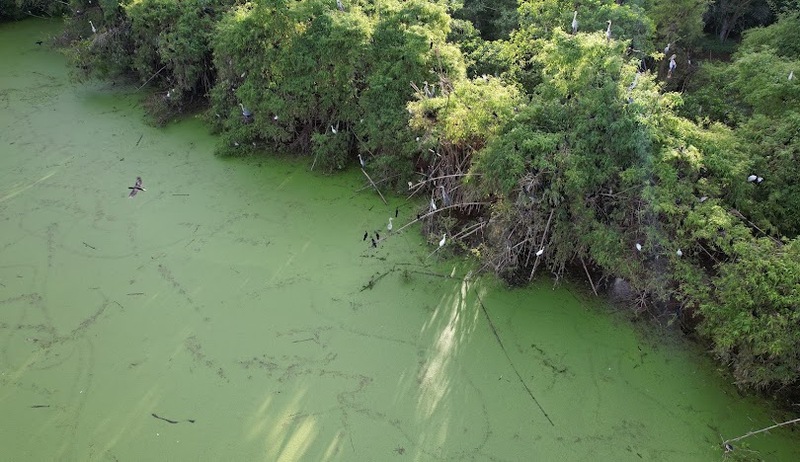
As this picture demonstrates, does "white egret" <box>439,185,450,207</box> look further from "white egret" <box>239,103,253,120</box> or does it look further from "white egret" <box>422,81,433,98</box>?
"white egret" <box>239,103,253,120</box>

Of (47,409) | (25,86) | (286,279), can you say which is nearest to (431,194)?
(286,279)

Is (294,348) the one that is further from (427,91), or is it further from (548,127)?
(548,127)

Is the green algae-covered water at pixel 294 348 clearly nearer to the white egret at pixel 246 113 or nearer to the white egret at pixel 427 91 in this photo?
the white egret at pixel 246 113

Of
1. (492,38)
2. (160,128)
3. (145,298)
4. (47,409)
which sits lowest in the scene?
(47,409)

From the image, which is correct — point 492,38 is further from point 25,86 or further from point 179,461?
point 25,86

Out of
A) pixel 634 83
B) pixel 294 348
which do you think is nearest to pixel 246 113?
pixel 294 348

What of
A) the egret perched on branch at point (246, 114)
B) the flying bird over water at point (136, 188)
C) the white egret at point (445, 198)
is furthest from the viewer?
the egret perched on branch at point (246, 114)

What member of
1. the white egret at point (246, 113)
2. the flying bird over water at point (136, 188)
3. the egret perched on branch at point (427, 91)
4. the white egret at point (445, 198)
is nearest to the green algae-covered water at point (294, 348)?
the flying bird over water at point (136, 188)
